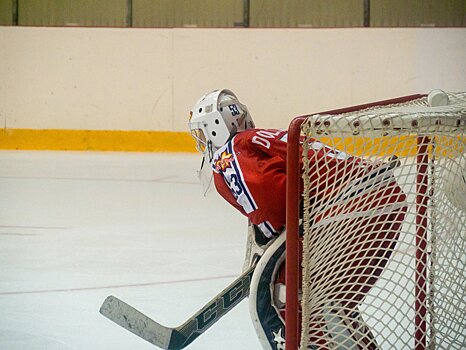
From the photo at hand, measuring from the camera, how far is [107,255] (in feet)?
11.0

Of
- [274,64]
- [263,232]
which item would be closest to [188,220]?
[263,232]

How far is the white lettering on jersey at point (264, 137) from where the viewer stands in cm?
176

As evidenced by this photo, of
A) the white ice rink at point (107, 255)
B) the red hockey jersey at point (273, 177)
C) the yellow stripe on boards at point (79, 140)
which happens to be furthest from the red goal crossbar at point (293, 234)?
the yellow stripe on boards at point (79, 140)

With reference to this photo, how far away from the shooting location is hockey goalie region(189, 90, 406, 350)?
5.33 ft

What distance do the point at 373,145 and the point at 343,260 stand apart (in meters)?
0.23

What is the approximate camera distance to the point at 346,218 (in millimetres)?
1656

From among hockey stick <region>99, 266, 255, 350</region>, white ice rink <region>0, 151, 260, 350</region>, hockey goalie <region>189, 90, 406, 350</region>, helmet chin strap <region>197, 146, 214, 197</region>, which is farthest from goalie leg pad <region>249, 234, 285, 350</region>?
white ice rink <region>0, 151, 260, 350</region>

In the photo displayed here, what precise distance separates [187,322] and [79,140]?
598 centimetres

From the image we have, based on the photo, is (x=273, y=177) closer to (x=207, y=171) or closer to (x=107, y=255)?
(x=207, y=171)

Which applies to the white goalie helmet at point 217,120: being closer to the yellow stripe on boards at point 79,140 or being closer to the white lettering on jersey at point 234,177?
the white lettering on jersey at point 234,177

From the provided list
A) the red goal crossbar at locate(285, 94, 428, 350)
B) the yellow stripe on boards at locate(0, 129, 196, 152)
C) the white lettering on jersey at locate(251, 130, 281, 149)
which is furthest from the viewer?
A: the yellow stripe on boards at locate(0, 129, 196, 152)

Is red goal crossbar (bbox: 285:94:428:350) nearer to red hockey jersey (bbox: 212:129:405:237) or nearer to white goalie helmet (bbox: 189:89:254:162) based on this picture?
red hockey jersey (bbox: 212:129:405:237)

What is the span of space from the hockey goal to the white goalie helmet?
0.85ft

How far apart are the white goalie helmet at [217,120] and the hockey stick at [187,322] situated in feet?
0.94
